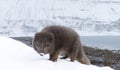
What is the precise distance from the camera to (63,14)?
3551 inches

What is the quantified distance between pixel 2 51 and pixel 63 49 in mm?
1148

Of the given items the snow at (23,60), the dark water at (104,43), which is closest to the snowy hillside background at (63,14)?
the dark water at (104,43)

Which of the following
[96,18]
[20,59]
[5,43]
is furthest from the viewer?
[96,18]

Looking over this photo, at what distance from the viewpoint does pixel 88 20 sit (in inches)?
3302

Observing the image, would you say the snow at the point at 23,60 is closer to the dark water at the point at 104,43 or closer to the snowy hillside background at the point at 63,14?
the dark water at the point at 104,43

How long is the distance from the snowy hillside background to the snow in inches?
2297

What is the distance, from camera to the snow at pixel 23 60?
7053 mm

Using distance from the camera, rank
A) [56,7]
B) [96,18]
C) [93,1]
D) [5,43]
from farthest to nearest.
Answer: [93,1]
[56,7]
[96,18]
[5,43]

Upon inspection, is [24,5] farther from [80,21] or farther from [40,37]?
[40,37]

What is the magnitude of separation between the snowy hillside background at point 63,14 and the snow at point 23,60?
58.4 m

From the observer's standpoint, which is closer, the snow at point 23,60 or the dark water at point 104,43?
the snow at point 23,60

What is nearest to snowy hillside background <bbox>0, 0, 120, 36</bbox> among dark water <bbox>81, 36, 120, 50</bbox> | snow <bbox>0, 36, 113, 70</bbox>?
dark water <bbox>81, 36, 120, 50</bbox>

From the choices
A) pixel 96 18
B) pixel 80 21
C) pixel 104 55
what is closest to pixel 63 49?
pixel 104 55

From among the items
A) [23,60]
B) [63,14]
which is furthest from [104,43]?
[63,14]
